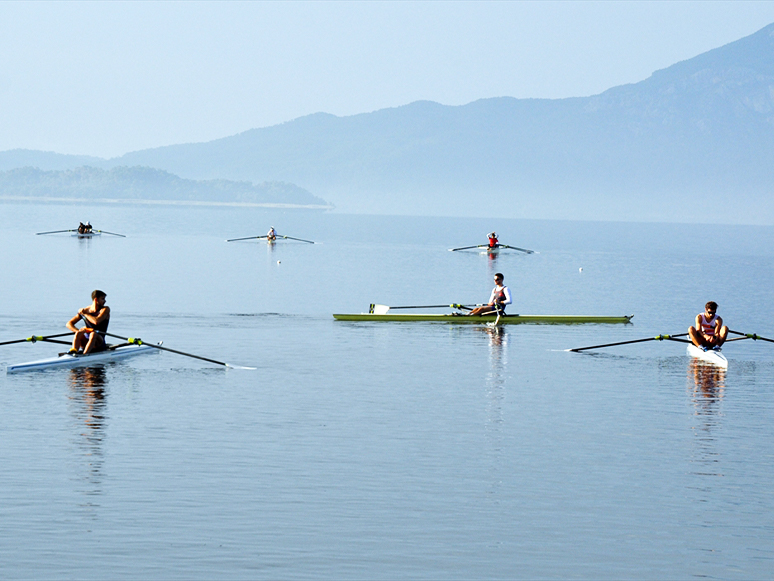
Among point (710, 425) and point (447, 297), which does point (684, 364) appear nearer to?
point (710, 425)

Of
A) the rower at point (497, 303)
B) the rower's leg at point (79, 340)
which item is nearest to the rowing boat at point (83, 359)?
the rower's leg at point (79, 340)

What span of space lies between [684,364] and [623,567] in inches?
714

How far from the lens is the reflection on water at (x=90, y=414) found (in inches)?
683

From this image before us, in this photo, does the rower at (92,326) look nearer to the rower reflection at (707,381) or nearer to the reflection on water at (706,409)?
the reflection on water at (706,409)

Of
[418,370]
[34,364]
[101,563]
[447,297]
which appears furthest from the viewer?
[447,297]

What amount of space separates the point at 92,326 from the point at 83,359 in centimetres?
81

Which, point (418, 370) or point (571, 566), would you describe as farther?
point (418, 370)

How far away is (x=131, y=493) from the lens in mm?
16000

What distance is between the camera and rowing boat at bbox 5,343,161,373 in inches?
1008

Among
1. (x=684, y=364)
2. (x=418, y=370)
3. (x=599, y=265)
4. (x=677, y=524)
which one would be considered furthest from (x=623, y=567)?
(x=599, y=265)

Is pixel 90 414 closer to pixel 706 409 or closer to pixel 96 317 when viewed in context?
pixel 96 317

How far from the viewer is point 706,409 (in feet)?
77.9

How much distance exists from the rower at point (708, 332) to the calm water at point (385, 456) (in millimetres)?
685

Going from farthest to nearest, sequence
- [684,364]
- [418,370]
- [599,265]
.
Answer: [599,265], [684,364], [418,370]
